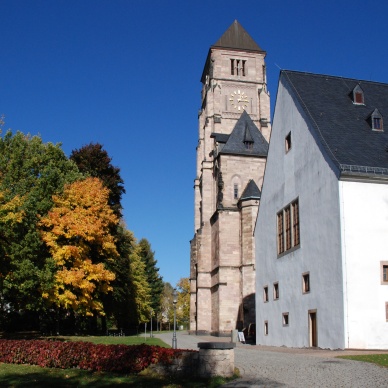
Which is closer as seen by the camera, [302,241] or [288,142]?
[302,241]

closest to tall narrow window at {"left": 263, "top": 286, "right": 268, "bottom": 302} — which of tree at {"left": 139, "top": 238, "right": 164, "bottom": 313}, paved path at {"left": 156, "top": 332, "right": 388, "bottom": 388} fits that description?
paved path at {"left": 156, "top": 332, "right": 388, "bottom": 388}

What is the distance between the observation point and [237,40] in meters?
79.7

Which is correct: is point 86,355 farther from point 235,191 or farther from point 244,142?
point 244,142

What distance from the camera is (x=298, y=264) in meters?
26.9

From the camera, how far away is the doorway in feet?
80.4

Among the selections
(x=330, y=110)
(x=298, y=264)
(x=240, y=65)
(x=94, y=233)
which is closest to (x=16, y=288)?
(x=94, y=233)

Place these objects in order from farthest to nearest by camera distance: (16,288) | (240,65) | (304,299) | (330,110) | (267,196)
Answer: (240,65) → (267,196) → (16,288) → (330,110) → (304,299)

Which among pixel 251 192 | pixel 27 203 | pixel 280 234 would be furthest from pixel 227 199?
pixel 27 203

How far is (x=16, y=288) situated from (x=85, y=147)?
22212 millimetres

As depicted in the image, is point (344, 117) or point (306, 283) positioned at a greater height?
point (344, 117)

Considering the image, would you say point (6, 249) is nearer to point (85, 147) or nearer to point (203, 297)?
point (85, 147)

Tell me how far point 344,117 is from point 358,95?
9.15ft

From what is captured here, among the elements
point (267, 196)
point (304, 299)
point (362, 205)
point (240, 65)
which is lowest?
point (304, 299)

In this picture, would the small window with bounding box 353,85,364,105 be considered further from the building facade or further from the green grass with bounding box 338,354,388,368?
the green grass with bounding box 338,354,388,368
